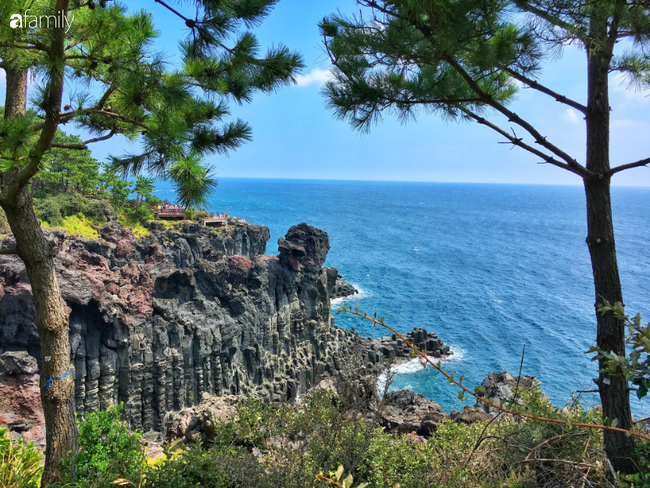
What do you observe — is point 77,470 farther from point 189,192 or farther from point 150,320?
point 150,320

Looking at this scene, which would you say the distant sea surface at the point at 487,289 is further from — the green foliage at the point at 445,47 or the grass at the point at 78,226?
the grass at the point at 78,226

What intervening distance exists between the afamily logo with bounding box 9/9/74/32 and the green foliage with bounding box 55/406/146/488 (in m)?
5.00

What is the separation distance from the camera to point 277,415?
6.59 meters

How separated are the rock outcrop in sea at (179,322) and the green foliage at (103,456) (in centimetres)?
803

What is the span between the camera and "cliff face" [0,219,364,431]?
17.5 m

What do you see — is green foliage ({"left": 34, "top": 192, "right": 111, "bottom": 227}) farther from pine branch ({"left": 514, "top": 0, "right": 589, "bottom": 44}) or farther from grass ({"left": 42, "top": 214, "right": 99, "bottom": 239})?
pine branch ({"left": 514, "top": 0, "right": 589, "bottom": 44})

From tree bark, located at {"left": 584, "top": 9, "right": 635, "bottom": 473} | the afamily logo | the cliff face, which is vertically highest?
the afamily logo

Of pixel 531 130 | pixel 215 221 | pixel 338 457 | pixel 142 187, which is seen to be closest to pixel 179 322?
pixel 338 457

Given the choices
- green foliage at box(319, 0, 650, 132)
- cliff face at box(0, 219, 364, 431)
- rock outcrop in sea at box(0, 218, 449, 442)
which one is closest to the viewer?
green foliage at box(319, 0, 650, 132)

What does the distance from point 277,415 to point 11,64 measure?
579 cm

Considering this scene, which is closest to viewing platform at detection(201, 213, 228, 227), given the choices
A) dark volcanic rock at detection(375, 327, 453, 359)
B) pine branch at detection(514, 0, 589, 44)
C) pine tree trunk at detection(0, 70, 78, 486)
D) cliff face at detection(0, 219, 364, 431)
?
cliff face at detection(0, 219, 364, 431)

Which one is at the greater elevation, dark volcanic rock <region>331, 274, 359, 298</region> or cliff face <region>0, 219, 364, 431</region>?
cliff face <region>0, 219, 364, 431</region>

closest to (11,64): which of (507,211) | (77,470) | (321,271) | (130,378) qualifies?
(77,470)

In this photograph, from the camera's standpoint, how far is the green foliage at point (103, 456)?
16.6ft
